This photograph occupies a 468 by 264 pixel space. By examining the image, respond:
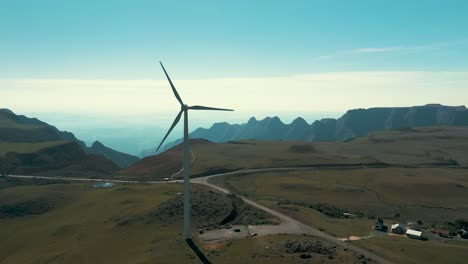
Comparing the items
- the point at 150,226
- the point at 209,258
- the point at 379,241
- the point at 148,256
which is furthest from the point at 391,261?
the point at 150,226

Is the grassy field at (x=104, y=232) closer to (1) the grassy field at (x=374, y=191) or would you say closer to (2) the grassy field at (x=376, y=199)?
(2) the grassy field at (x=376, y=199)

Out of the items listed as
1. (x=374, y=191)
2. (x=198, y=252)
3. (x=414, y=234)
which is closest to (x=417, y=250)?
(x=414, y=234)

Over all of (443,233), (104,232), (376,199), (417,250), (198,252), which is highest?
(417,250)

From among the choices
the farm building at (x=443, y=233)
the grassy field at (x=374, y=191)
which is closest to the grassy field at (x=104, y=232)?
the farm building at (x=443, y=233)

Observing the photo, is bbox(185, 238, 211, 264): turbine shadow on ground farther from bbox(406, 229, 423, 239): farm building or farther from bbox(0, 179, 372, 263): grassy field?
bbox(406, 229, 423, 239): farm building

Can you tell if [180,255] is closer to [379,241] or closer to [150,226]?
[150,226]

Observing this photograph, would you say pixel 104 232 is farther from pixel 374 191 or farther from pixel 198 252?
pixel 374 191

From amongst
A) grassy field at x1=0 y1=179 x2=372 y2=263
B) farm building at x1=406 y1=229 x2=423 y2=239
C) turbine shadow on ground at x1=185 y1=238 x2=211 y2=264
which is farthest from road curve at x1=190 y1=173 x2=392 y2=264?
turbine shadow on ground at x1=185 y1=238 x2=211 y2=264

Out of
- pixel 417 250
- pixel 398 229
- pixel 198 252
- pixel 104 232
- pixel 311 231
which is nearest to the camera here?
pixel 417 250
